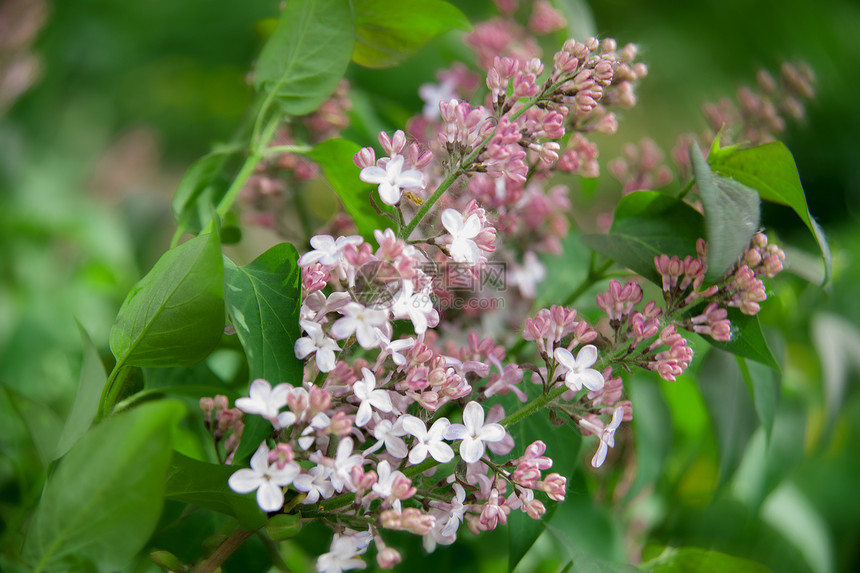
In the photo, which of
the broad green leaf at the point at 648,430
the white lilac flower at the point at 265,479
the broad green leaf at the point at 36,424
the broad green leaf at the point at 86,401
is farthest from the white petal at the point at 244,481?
the broad green leaf at the point at 648,430

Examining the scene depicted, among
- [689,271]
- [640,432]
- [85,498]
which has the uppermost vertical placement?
[689,271]

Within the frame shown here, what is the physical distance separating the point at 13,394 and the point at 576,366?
36 cm

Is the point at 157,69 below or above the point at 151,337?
below

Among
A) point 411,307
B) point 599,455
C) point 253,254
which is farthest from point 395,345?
point 253,254

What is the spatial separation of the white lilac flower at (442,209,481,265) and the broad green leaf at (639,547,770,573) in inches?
9.6

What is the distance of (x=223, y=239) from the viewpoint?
1.42 ft

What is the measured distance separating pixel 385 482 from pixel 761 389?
0.26m

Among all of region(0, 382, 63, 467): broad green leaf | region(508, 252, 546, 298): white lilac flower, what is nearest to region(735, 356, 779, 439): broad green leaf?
region(508, 252, 546, 298): white lilac flower

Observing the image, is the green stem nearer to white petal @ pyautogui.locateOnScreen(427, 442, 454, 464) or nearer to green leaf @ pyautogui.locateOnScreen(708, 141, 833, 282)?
white petal @ pyautogui.locateOnScreen(427, 442, 454, 464)

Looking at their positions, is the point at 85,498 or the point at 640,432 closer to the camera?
the point at 85,498

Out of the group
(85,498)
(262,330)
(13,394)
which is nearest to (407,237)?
(262,330)

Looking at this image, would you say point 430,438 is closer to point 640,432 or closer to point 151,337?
point 151,337

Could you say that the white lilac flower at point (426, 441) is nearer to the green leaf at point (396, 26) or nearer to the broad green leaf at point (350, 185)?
the broad green leaf at point (350, 185)

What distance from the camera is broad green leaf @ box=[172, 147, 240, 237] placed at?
0.44 metres
